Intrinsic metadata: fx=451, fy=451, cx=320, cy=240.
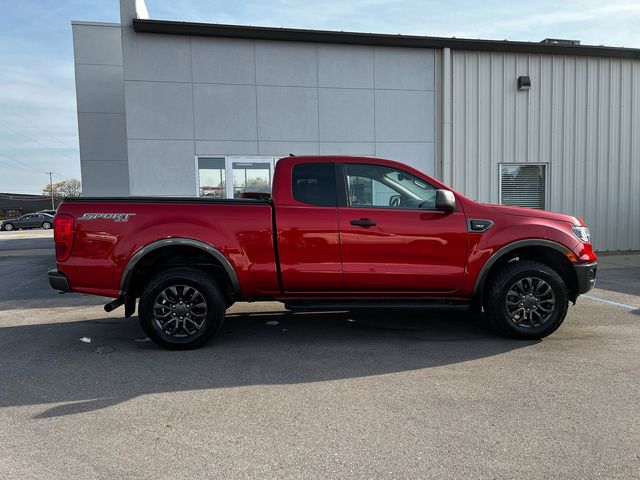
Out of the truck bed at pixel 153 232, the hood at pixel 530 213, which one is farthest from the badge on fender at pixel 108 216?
the hood at pixel 530 213

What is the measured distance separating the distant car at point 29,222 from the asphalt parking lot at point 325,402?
4410cm

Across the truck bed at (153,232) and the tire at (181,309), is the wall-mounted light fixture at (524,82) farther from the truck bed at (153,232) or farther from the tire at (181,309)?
the tire at (181,309)

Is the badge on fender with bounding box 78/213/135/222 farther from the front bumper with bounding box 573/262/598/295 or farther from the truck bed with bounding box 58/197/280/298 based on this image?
the front bumper with bounding box 573/262/598/295

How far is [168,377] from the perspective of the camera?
4.00 metres

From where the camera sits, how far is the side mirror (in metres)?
4.59

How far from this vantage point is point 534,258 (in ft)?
16.9

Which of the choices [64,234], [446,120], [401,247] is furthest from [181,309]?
[446,120]

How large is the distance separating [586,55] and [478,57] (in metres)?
2.93

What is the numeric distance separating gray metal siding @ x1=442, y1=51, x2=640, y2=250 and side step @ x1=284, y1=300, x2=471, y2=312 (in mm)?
6755

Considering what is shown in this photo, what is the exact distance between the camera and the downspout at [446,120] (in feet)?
35.7

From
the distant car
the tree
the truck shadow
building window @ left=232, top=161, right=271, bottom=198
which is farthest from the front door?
the tree

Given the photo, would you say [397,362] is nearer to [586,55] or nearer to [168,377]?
[168,377]

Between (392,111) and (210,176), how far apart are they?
4.58 m

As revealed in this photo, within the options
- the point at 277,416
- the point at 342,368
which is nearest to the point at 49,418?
the point at 277,416
